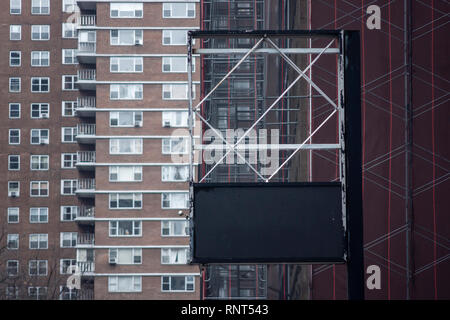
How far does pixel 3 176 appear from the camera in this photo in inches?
2403

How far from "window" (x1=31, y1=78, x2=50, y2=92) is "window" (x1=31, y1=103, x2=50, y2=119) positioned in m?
1.20

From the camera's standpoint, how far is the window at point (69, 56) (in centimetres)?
6075

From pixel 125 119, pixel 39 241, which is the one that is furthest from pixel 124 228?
pixel 39 241

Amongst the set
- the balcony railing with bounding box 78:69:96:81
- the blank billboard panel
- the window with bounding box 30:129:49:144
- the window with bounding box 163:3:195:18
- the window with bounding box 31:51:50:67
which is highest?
the window with bounding box 163:3:195:18

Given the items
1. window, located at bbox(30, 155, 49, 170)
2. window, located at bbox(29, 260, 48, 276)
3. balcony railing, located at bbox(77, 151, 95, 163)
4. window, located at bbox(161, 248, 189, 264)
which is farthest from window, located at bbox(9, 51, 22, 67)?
window, located at bbox(161, 248, 189, 264)

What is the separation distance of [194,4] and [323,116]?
3971 centimetres

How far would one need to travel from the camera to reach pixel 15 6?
2438 inches

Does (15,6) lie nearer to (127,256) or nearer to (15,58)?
(15,58)

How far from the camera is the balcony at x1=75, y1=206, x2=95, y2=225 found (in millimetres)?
55625

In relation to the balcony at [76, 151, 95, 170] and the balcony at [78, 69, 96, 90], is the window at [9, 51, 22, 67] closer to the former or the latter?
the balcony at [78, 69, 96, 90]

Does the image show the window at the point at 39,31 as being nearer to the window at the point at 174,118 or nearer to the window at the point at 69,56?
the window at the point at 69,56

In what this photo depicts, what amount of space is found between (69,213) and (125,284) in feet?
30.4
